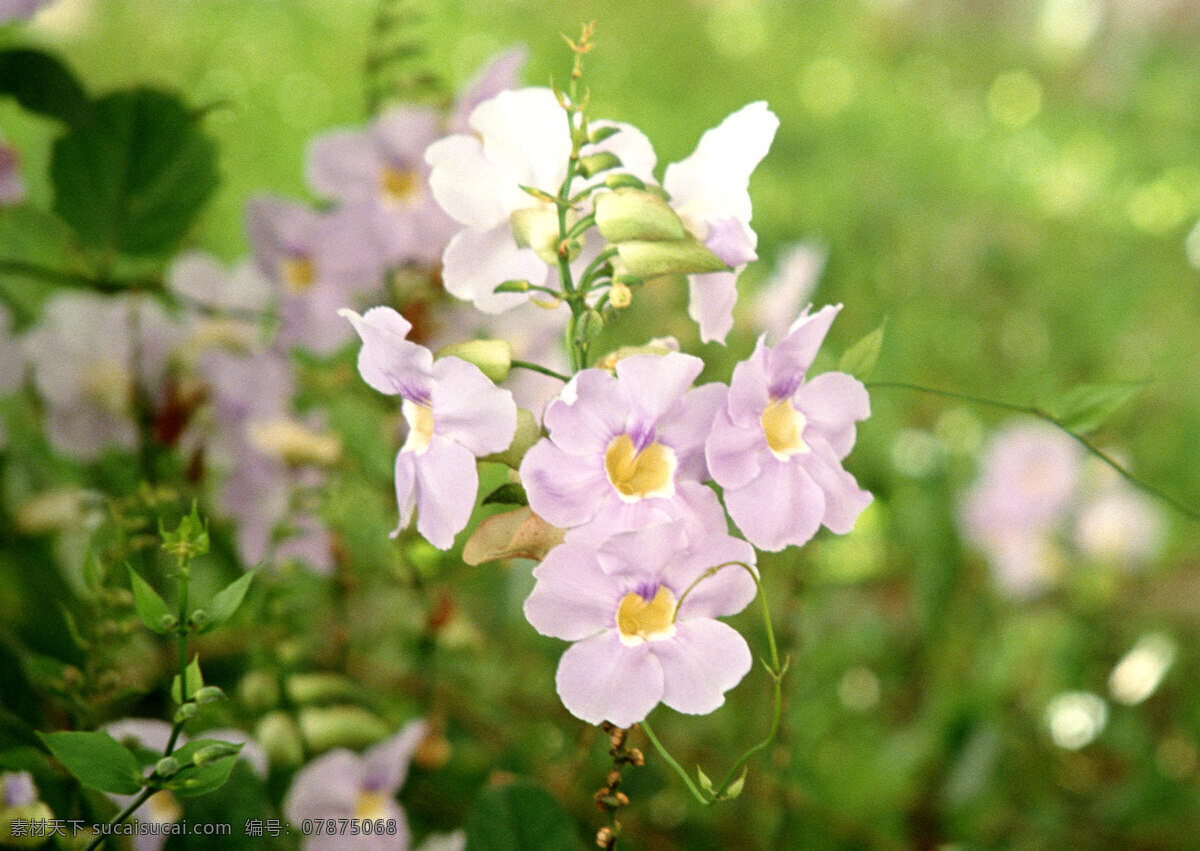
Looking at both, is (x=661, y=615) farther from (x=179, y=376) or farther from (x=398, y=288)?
(x=179, y=376)

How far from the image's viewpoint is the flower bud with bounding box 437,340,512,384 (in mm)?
319

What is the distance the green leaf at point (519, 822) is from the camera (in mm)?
414

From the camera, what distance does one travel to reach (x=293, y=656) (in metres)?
0.53

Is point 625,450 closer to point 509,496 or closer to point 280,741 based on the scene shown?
point 509,496

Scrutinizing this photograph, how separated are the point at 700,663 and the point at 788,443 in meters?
0.08

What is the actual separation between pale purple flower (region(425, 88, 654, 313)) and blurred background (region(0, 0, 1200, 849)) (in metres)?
0.08

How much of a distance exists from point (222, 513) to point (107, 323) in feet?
0.44

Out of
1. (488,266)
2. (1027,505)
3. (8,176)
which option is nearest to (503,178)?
(488,266)

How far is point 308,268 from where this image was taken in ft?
1.90

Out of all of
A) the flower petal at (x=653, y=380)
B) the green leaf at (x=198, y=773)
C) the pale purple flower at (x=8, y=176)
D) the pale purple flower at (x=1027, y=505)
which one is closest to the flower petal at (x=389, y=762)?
the green leaf at (x=198, y=773)

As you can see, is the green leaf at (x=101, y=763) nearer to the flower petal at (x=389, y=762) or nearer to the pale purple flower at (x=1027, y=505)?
the flower petal at (x=389, y=762)

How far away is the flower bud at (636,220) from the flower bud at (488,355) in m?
0.05

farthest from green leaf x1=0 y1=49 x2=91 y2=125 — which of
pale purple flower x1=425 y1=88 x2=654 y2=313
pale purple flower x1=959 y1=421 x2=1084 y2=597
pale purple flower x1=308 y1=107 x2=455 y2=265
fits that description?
pale purple flower x1=959 y1=421 x2=1084 y2=597

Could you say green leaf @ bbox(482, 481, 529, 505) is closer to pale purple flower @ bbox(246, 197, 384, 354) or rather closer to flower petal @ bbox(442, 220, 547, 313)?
flower petal @ bbox(442, 220, 547, 313)
